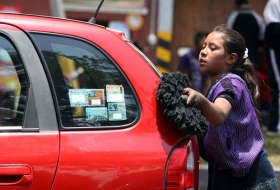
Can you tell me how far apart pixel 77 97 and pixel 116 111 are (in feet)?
0.67

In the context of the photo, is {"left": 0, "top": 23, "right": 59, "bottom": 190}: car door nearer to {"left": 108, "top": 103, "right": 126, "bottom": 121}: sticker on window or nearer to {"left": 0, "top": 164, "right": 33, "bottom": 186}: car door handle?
{"left": 0, "top": 164, "right": 33, "bottom": 186}: car door handle

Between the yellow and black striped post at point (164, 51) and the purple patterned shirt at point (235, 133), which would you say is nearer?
the purple patterned shirt at point (235, 133)

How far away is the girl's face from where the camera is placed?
3.46 metres

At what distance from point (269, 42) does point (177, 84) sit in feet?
13.5

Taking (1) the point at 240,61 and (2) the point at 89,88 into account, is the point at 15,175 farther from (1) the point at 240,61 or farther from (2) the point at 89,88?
(1) the point at 240,61

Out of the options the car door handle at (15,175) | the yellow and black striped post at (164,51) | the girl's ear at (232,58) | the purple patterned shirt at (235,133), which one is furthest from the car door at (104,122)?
Answer: the yellow and black striped post at (164,51)

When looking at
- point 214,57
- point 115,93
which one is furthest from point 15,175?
point 214,57

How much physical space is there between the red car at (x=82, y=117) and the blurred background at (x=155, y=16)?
231 inches

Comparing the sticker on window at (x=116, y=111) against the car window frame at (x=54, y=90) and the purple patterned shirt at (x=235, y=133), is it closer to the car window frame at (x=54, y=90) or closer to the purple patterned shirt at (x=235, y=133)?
the car window frame at (x=54, y=90)

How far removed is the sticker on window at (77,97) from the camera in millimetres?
2969

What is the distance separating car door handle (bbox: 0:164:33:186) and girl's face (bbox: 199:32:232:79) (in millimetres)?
1250

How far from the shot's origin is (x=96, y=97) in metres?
3.02

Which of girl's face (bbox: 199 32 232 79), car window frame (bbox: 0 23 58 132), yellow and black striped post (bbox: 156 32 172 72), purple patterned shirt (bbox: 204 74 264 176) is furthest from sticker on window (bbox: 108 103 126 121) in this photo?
yellow and black striped post (bbox: 156 32 172 72)

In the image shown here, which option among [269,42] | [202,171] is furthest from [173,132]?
[269,42]
